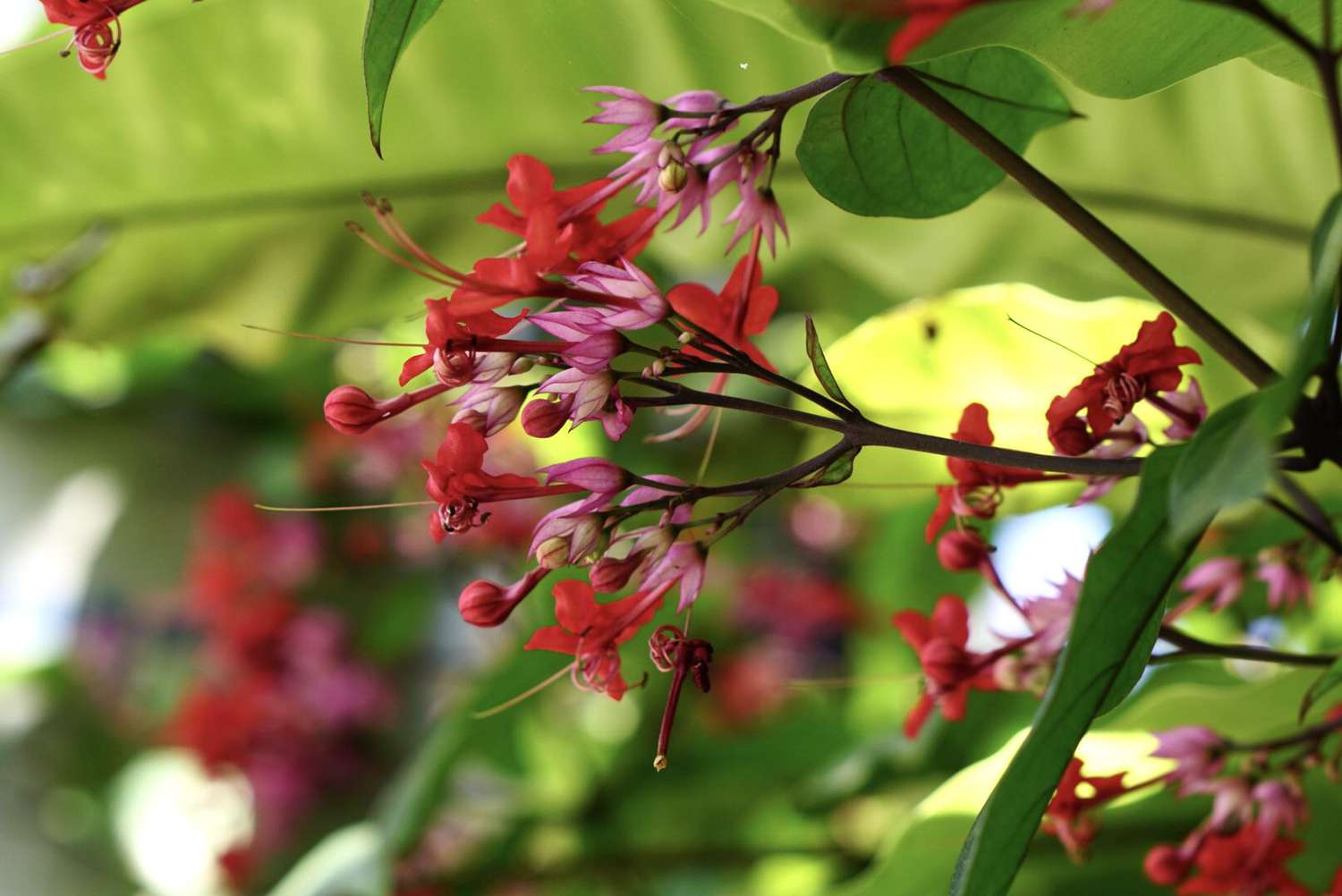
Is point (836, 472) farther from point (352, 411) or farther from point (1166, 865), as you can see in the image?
point (1166, 865)

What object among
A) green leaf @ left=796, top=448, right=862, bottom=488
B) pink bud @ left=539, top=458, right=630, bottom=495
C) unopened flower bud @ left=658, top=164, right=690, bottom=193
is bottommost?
green leaf @ left=796, top=448, right=862, bottom=488

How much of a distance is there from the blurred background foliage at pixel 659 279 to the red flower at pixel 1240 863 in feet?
0.24

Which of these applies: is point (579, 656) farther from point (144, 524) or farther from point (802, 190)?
point (144, 524)

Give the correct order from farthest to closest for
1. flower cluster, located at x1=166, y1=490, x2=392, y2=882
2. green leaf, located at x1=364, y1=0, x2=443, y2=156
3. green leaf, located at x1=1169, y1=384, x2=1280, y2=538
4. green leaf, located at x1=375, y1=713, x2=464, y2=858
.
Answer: flower cluster, located at x1=166, y1=490, x2=392, y2=882 < green leaf, located at x1=375, y1=713, x2=464, y2=858 < green leaf, located at x1=364, y1=0, x2=443, y2=156 < green leaf, located at x1=1169, y1=384, x2=1280, y2=538

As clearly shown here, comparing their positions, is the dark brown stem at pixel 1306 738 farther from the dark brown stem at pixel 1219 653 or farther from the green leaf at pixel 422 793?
the green leaf at pixel 422 793

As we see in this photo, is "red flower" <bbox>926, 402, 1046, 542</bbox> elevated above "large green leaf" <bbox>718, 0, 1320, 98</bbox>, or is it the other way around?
"large green leaf" <bbox>718, 0, 1320, 98</bbox>

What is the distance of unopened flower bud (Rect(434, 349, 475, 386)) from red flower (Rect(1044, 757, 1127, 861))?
0.25m

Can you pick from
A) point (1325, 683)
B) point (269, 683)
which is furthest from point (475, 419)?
point (269, 683)

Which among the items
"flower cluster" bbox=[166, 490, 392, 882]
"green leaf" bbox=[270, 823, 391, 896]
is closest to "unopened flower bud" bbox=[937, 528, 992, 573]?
"green leaf" bbox=[270, 823, 391, 896]

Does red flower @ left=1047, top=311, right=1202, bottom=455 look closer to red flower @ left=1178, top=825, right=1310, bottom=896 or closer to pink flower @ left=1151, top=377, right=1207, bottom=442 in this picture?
pink flower @ left=1151, top=377, right=1207, bottom=442

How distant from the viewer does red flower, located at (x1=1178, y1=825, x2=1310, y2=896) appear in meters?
0.46

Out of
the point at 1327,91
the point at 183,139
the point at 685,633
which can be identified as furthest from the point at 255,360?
the point at 1327,91

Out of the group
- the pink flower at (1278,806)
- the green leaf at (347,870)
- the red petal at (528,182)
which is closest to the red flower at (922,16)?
the red petal at (528,182)

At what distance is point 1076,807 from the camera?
46 centimetres
